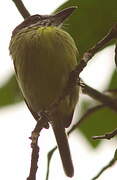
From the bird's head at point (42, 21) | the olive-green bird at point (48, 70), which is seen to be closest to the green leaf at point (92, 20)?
the olive-green bird at point (48, 70)

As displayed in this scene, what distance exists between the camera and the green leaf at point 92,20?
154 cm

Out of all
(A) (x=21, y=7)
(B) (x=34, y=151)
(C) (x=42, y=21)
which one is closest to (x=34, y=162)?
(B) (x=34, y=151)

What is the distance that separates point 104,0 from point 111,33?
498 mm

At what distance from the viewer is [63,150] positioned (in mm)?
2734

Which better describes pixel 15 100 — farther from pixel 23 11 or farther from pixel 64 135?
pixel 64 135

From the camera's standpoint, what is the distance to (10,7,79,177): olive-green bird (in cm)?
243

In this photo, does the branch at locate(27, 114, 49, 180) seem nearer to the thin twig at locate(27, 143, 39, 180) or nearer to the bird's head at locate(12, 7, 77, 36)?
the thin twig at locate(27, 143, 39, 180)

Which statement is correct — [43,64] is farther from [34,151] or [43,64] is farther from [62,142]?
[34,151]

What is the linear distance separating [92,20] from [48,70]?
2.83ft

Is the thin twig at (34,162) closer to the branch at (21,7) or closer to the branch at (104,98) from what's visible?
the branch at (104,98)

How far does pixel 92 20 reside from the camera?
63.3 inches

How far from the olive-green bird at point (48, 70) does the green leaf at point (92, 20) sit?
2.23 ft

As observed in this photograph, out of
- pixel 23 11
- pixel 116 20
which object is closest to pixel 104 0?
pixel 116 20

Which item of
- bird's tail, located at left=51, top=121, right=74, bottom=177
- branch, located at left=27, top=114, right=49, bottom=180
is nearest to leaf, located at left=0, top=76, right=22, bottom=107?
branch, located at left=27, top=114, right=49, bottom=180
